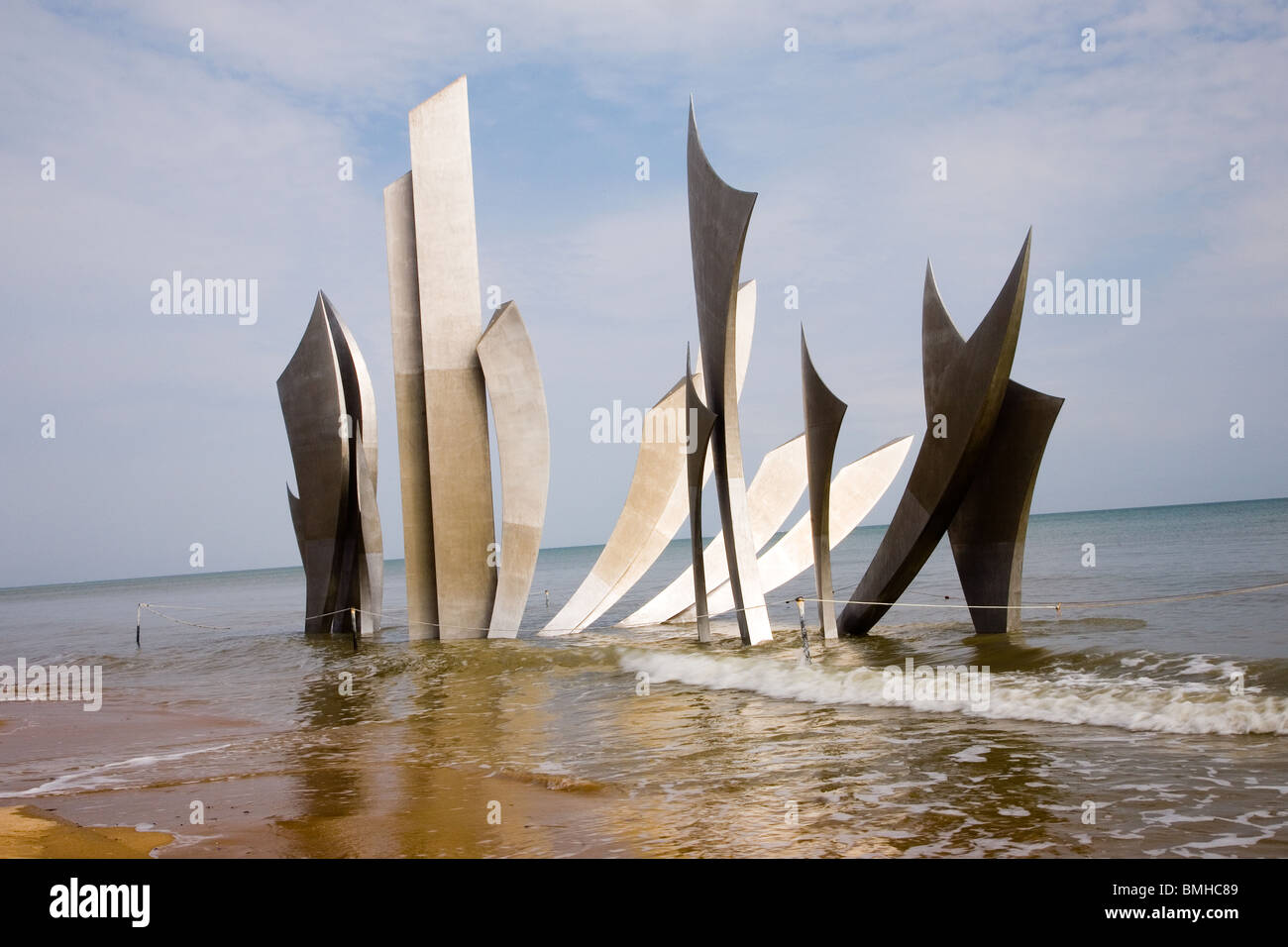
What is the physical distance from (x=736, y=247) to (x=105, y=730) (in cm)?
838

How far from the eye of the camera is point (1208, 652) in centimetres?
934

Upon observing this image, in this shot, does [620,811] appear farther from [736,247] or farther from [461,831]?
[736,247]

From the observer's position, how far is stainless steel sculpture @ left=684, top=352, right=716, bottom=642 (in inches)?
460

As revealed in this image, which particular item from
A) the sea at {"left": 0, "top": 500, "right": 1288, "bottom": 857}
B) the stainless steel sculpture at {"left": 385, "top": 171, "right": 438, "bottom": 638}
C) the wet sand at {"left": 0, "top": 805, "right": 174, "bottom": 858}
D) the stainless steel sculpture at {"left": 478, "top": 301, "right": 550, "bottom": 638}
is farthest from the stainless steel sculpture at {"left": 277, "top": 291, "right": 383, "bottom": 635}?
the wet sand at {"left": 0, "top": 805, "right": 174, "bottom": 858}

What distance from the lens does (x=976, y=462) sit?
Answer: 10.1 metres

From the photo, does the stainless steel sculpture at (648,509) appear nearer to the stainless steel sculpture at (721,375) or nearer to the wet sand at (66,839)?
the stainless steel sculpture at (721,375)

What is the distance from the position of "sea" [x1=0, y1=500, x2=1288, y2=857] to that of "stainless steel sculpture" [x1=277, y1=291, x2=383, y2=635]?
2.18 m

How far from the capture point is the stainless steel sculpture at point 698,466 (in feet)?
38.4

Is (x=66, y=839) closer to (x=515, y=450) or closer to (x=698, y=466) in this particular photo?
(x=698, y=466)

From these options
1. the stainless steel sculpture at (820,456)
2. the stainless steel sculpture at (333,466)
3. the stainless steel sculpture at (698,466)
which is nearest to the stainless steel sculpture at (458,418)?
the stainless steel sculpture at (333,466)

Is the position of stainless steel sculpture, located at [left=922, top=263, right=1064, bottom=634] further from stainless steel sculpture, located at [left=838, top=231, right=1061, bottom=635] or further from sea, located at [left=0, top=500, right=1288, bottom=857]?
sea, located at [left=0, top=500, right=1288, bottom=857]

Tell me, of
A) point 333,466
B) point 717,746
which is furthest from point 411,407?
point 717,746

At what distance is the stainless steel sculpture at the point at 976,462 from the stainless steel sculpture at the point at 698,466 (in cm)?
249
